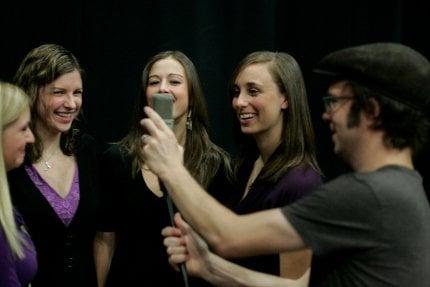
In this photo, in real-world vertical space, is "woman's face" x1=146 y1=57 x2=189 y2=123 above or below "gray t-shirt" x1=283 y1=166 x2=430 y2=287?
above

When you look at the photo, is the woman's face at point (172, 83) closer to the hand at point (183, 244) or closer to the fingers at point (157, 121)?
the hand at point (183, 244)

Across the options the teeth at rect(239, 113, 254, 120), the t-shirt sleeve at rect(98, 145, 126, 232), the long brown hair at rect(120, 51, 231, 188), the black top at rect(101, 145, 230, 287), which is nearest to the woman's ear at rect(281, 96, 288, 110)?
the teeth at rect(239, 113, 254, 120)

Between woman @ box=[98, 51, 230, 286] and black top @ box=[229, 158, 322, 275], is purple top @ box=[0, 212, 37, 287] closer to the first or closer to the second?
woman @ box=[98, 51, 230, 286]

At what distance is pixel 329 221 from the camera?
1556 mm

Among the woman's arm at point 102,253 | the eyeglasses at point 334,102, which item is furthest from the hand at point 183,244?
the woman's arm at point 102,253

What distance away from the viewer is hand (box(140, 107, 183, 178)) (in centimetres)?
169

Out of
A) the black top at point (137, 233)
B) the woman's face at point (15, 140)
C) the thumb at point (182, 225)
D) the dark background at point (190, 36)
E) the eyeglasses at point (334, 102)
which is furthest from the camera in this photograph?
the dark background at point (190, 36)

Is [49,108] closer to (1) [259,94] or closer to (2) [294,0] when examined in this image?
(1) [259,94]

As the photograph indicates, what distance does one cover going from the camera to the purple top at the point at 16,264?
1959 millimetres

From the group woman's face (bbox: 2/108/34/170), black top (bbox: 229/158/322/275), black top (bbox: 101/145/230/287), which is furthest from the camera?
black top (bbox: 101/145/230/287)

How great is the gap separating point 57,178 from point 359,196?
4.56 ft

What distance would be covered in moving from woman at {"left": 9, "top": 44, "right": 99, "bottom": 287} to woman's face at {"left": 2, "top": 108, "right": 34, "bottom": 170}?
40 centimetres

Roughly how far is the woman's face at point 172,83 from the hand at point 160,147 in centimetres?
98

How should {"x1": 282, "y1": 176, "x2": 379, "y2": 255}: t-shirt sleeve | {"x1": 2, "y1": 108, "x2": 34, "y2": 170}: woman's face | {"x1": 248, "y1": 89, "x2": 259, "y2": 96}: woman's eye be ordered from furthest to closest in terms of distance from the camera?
{"x1": 248, "y1": 89, "x2": 259, "y2": 96}: woman's eye < {"x1": 2, "y1": 108, "x2": 34, "y2": 170}: woman's face < {"x1": 282, "y1": 176, "x2": 379, "y2": 255}: t-shirt sleeve
